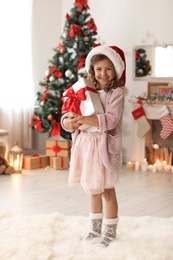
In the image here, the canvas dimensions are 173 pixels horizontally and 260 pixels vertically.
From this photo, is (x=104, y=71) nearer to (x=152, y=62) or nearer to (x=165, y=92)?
(x=165, y=92)

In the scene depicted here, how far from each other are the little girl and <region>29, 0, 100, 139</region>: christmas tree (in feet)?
9.33

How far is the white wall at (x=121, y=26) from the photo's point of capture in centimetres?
589

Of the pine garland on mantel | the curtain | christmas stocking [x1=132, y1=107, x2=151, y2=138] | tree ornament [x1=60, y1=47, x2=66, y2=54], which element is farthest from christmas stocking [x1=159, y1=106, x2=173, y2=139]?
the curtain

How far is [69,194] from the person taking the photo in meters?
4.33

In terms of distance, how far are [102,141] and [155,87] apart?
335cm

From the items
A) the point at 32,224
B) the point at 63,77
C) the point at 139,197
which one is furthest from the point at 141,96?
the point at 32,224

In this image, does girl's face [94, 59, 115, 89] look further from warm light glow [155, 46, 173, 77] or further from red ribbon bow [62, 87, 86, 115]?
warm light glow [155, 46, 173, 77]

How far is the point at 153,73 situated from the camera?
5914 millimetres

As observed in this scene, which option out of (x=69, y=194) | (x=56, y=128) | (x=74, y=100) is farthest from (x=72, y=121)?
(x=56, y=128)

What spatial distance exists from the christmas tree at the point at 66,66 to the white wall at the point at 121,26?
1.93ft

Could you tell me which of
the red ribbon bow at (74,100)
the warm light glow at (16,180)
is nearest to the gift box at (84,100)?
the red ribbon bow at (74,100)

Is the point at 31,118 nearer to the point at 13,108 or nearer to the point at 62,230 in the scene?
the point at 13,108

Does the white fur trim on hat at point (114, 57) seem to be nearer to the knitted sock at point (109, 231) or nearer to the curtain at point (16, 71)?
the knitted sock at point (109, 231)

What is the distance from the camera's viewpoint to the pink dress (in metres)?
2.73
